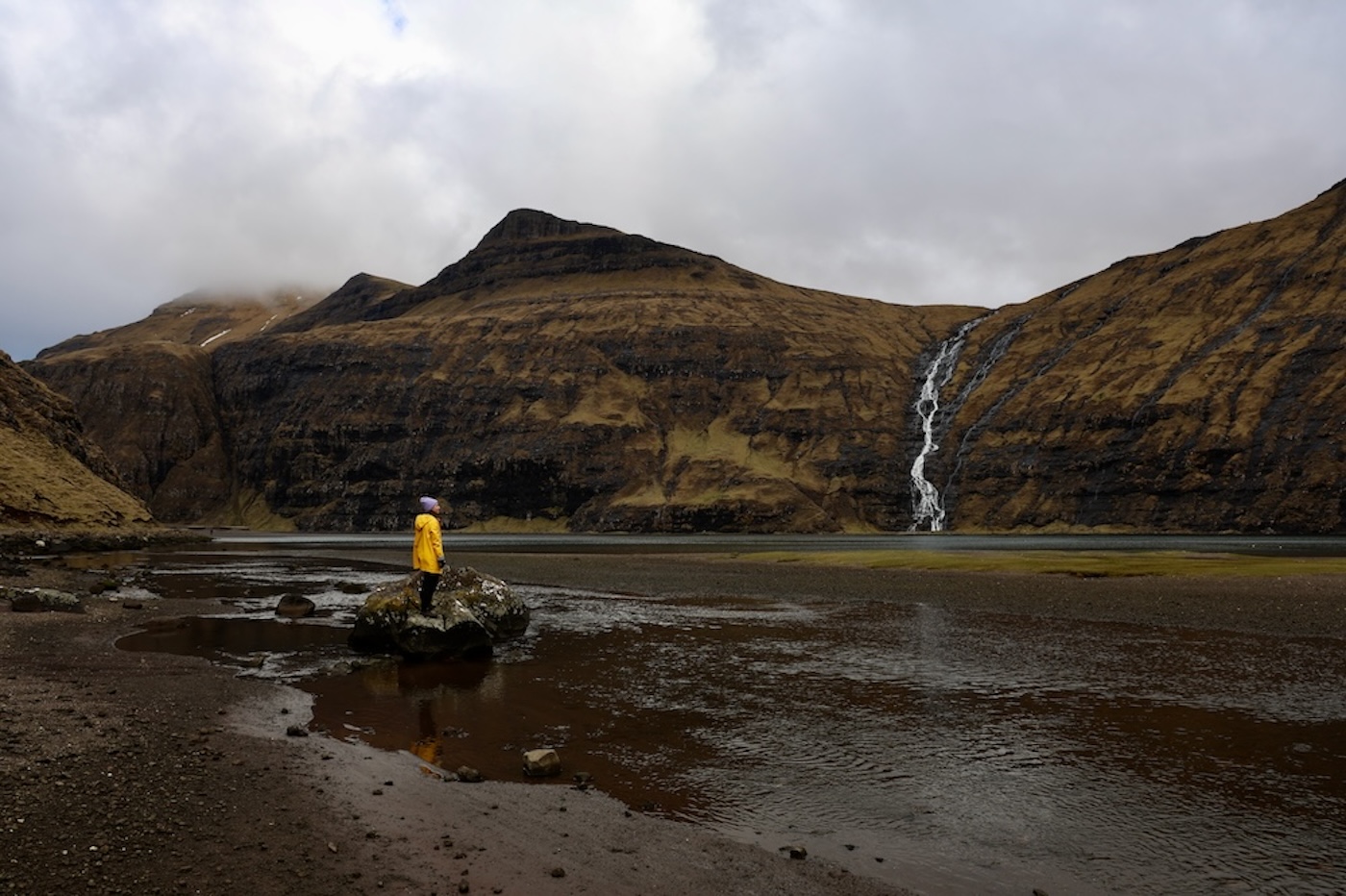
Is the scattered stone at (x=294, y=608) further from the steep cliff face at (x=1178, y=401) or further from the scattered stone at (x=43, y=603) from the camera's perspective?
the steep cliff face at (x=1178, y=401)

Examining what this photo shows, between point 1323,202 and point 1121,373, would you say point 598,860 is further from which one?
point 1323,202

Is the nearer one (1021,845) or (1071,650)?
(1021,845)

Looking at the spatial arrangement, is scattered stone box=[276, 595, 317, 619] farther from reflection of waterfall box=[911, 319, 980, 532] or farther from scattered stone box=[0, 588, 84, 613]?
reflection of waterfall box=[911, 319, 980, 532]

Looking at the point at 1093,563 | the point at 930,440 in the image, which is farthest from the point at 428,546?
the point at 930,440

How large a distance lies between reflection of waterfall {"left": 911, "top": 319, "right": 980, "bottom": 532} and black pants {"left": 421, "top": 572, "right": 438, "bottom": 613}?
136980mm

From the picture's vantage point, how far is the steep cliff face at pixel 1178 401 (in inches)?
4670

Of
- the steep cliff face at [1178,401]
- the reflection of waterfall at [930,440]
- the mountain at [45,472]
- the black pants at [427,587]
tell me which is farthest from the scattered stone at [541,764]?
the reflection of waterfall at [930,440]

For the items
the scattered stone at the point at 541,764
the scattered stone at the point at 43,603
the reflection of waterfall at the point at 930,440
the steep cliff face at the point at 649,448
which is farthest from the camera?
the steep cliff face at the point at 649,448

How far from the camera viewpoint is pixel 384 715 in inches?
637

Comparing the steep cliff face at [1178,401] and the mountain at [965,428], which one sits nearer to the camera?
the steep cliff face at [1178,401]

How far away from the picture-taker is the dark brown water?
387 inches

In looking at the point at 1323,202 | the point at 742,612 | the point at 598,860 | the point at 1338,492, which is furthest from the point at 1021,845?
the point at 1323,202

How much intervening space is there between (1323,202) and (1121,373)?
61.2 metres

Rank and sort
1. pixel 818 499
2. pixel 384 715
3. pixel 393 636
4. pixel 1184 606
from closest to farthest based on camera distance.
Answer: pixel 384 715
pixel 393 636
pixel 1184 606
pixel 818 499
